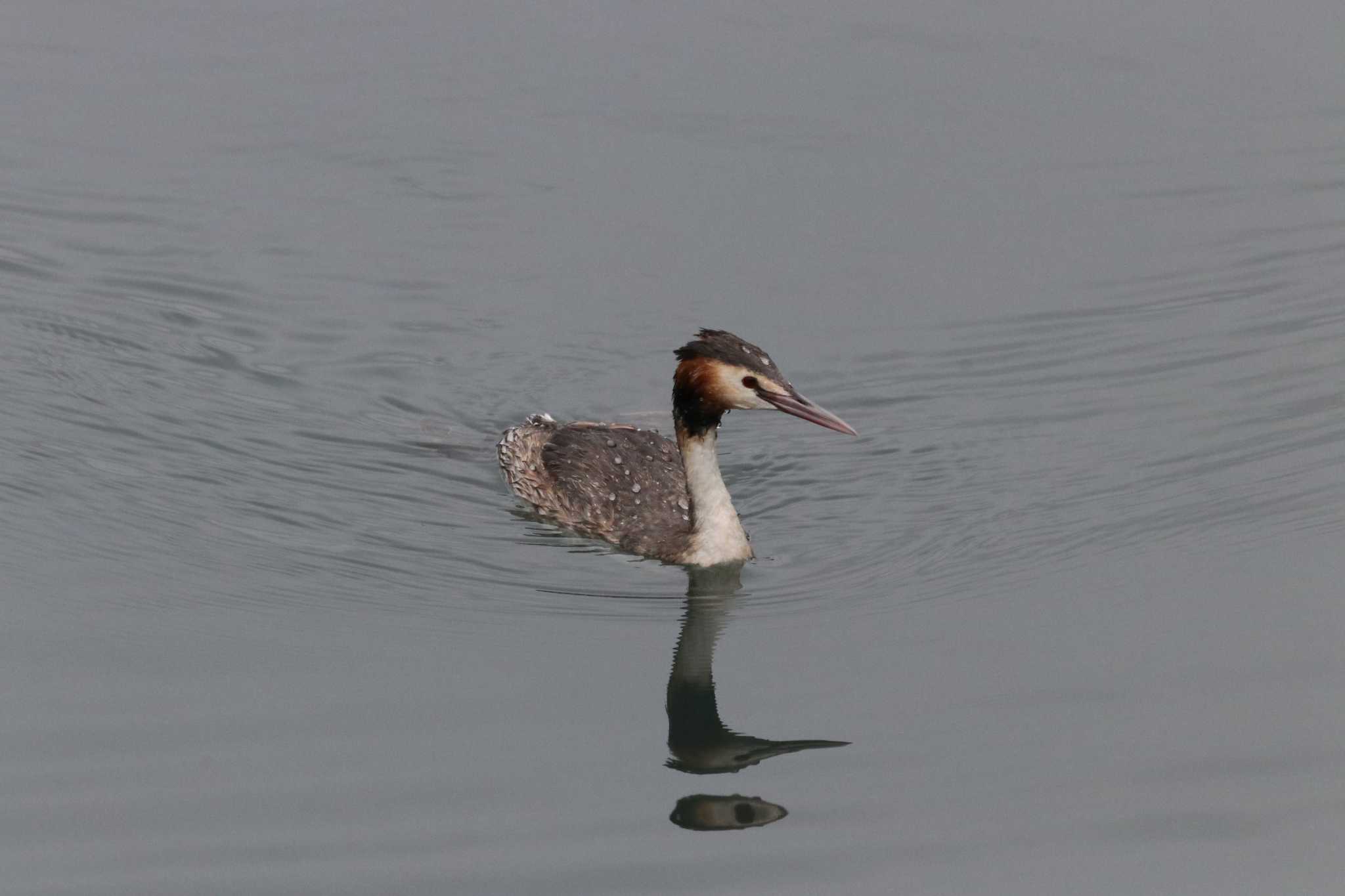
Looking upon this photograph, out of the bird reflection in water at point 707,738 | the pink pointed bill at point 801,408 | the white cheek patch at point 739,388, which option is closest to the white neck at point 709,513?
the bird reflection in water at point 707,738

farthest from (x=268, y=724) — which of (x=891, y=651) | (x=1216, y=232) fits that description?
(x=1216, y=232)

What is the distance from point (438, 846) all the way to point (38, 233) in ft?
30.4

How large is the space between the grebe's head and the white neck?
0.33 metres

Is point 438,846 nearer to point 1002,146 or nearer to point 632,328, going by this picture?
point 632,328

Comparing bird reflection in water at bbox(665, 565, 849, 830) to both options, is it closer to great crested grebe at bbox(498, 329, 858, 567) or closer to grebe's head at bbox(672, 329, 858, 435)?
great crested grebe at bbox(498, 329, 858, 567)

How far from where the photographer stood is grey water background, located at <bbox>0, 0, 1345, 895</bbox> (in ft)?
28.2

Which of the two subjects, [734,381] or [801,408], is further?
[734,381]

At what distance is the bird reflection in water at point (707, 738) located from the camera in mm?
8469

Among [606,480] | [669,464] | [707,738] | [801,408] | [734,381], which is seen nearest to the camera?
[707,738]

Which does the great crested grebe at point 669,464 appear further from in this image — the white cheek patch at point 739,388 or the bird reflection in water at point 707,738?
the bird reflection in water at point 707,738

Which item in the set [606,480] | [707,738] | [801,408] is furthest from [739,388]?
[707,738]

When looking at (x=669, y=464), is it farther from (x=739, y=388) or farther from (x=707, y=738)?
(x=707, y=738)

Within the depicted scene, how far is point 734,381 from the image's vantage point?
1127 cm

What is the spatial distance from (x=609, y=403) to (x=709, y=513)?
8.53ft
